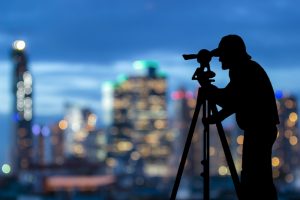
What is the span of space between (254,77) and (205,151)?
0.62 metres

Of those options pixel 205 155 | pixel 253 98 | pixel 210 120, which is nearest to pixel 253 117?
pixel 253 98

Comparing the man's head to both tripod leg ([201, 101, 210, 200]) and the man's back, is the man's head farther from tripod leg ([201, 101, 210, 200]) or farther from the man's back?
tripod leg ([201, 101, 210, 200])

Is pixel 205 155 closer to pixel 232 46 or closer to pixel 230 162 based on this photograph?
pixel 230 162

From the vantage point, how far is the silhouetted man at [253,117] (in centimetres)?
597

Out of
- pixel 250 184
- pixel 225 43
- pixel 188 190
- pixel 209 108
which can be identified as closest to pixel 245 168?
pixel 250 184

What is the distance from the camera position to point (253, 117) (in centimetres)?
601

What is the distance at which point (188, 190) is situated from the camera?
190 m

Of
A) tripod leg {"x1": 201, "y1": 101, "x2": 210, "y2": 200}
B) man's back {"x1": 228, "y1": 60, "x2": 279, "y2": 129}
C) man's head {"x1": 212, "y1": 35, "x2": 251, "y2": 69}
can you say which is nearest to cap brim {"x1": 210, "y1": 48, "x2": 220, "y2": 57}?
man's head {"x1": 212, "y1": 35, "x2": 251, "y2": 69}

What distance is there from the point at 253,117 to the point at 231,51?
491 millimetres

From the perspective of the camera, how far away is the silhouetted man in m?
5.97

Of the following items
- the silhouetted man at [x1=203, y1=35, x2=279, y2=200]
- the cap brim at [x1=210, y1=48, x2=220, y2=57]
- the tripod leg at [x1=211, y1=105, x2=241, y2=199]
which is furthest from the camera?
the cap brim at [x1=210, y1=48, x2=220, y2=57]

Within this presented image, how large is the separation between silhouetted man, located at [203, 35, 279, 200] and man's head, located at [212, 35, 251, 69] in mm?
32

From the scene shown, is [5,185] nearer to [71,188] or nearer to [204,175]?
[71,188]

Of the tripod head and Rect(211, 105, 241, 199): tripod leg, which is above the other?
the tripod head
